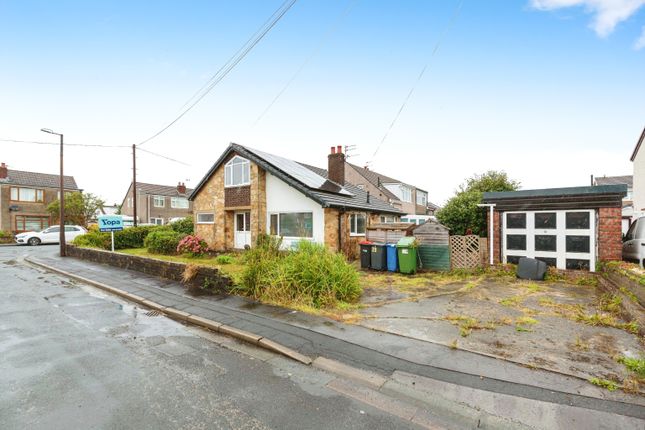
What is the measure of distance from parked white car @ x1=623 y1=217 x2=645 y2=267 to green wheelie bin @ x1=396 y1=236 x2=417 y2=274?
21.8ft

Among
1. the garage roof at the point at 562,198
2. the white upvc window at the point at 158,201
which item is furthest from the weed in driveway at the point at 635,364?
the white upvc window at the point at 158,201

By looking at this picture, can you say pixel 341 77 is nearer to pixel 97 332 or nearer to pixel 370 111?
pixel 370 111

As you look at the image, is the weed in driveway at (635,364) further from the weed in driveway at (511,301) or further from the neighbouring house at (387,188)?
the neighbouring house at (387,188)

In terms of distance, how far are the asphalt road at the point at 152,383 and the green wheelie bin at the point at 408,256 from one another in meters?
7.56

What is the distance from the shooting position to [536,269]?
395 inches

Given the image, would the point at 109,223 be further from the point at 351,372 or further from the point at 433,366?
the point at 433,366

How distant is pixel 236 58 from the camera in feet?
Result: 35.5

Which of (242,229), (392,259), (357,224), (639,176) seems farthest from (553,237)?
(639,176)

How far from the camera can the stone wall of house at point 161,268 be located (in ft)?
29.4

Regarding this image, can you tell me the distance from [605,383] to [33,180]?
4905cm

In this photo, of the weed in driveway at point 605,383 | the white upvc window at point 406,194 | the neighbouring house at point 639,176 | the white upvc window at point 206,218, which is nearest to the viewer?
the weed in driveway at point 605,383

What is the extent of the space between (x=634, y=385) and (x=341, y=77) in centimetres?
1242

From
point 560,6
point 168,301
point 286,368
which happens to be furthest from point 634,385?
point 560,6

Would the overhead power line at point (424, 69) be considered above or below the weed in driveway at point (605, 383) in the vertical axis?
above
